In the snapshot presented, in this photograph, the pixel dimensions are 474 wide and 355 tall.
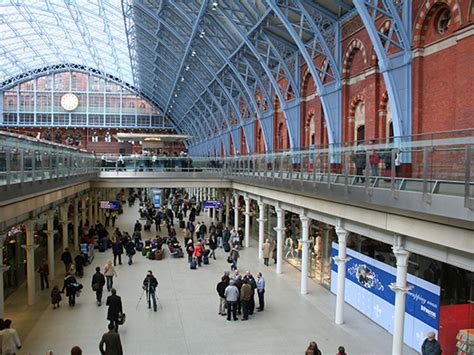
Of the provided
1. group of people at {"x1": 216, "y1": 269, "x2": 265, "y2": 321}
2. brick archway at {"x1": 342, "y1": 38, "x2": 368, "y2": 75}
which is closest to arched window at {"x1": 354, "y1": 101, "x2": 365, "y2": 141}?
brick archway at {"x1": 342, "y1": 38, "x2": 368, "y2": 75}

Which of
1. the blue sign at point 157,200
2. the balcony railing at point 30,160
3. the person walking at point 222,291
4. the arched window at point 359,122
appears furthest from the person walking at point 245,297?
the blue sign at point 157,200

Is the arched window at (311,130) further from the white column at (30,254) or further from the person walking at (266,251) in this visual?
the white column at (30,254)

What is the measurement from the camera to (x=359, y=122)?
63.1ft

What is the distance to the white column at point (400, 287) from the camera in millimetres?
10180

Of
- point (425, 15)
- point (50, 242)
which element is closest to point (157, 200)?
point (50, 242)

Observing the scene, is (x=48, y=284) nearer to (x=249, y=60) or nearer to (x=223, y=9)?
(x=223, y=9)

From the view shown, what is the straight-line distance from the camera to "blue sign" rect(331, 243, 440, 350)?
436 inches

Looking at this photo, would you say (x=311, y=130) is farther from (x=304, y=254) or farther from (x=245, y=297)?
(x=245, y=297)

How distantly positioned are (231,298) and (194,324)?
1.24 meters

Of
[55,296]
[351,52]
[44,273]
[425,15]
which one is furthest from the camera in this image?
[351,52]

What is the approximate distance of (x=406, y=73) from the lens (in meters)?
14.8

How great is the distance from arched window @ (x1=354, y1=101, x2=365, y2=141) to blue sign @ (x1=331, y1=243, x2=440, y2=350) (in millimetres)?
5218

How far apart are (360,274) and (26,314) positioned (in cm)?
1002

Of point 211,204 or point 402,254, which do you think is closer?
point 402,254
